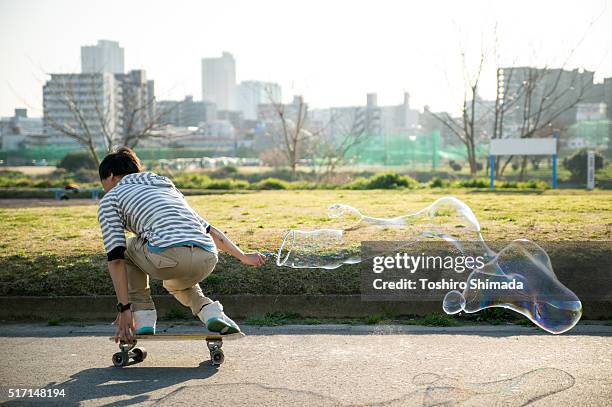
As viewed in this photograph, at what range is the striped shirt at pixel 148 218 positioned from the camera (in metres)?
5.05

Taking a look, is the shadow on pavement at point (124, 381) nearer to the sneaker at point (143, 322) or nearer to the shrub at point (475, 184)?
the sneaker at point (143, 322)

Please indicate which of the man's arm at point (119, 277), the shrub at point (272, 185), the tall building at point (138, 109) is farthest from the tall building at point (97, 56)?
the man's arm at point (119, 277)

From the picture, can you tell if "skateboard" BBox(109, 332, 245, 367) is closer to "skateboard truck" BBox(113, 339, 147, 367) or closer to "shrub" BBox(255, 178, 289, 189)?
"skateboard truck" BBox(113, 339, 147, 367)

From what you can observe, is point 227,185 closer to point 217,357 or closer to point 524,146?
point 524,146

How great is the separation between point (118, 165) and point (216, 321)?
4.09ft

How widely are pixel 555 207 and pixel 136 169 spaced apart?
943cm

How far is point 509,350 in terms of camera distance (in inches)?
230

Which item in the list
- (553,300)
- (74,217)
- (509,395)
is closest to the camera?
(509,395)

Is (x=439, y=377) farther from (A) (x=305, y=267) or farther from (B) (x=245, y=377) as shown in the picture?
(A) (x=305, y=267)

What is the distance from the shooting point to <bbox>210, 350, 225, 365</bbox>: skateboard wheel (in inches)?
213

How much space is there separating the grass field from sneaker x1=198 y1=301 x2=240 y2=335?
6.57 feet

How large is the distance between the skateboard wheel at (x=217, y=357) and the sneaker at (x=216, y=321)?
0.20 metres

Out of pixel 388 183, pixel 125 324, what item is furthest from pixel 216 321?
pixel 388 183

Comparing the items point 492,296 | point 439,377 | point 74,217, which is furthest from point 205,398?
point 74,217
